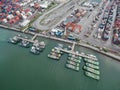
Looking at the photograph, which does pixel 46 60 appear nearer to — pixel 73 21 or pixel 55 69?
pixel 55 69

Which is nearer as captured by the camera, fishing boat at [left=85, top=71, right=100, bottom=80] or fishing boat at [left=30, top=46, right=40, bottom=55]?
fishing boat at [left=85, top=71, right=100, bottom=80]

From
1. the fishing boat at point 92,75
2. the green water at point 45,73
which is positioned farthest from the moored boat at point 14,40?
the fishing boat at point 92,75

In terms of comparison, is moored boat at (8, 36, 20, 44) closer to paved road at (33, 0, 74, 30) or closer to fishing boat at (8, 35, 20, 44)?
fishing boat at (8, 35, 20, 44)

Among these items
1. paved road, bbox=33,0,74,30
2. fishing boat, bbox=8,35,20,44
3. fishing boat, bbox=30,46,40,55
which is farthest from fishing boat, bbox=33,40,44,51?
paved road, bbox=33,0,74,30

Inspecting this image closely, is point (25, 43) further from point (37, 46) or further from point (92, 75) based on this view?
point (92, 75)

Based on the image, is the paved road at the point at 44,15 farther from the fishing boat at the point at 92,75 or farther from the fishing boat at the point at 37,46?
the fishing boat at the point at 92,75

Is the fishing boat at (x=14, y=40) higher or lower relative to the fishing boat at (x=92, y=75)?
higher

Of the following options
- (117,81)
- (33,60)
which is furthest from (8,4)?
(117,81)

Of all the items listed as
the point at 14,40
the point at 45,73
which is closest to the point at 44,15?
the point at 14,40
